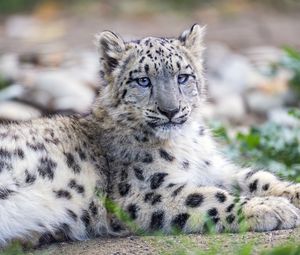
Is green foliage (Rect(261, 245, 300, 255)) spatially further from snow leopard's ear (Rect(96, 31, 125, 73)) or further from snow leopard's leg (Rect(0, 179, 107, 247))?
snow leopard's ear (Rect(96, 31, 125, 73))

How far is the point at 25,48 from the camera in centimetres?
1725

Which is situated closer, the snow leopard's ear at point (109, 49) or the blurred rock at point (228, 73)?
the snow leopard's ear at point (109, 49)

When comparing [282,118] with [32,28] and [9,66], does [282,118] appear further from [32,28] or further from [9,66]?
[32,28]

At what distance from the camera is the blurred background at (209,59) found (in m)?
10.4

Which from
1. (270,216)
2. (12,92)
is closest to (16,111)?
(12,92)

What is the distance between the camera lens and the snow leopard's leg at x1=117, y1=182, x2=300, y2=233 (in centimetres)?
699

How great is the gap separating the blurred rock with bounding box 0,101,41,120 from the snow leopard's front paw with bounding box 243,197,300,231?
471 cm

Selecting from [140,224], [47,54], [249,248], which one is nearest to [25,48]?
[47,54]

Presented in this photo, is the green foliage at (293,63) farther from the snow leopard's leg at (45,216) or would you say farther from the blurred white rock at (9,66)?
the snow leopard's leg at (45,216)

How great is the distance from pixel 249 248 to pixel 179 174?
1520 millimetres

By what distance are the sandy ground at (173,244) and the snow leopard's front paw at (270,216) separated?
3.1 inches

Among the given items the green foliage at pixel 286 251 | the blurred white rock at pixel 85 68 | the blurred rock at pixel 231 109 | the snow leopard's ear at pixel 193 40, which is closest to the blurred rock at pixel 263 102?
the blurred rock at pixel 231 109

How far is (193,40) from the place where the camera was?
8156 mm

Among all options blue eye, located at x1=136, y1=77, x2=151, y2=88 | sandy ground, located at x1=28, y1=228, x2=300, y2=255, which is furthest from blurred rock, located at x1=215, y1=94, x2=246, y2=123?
sandy ground, located at x1=28, y1=228, x2=300, y2=255
